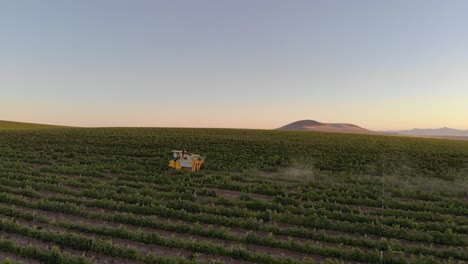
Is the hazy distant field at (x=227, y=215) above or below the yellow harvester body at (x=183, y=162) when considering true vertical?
below

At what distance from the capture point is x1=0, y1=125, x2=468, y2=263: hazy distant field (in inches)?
367

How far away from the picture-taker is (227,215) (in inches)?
502

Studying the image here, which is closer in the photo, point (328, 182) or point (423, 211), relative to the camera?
point (423, 211)

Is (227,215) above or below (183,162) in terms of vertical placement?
below

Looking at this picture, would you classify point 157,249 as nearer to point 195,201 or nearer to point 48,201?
point 195,201

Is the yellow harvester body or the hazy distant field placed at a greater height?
the yellow harvester body

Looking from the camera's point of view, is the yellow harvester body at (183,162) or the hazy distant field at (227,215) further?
the yellow harvester body at (183,162)

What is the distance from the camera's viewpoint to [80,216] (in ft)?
39.7

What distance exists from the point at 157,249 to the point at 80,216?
4.44 meters

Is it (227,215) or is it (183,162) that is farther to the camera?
(183,162)

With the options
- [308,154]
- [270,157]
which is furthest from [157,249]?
[308,154]

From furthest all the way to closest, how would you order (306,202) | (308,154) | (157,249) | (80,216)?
(308,154) → (306,202) → (80,216) → (157,249)

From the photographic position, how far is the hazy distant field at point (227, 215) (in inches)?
367

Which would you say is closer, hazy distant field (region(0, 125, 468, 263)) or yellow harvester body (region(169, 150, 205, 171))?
hazy distant field (region(0, 125, 468, 263))
